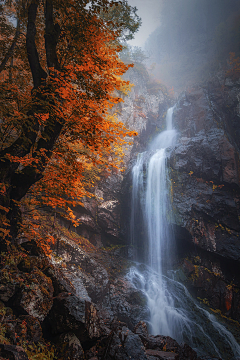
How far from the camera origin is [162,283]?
33.5 feet

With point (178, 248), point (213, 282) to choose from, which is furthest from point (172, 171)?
point (213, 282)

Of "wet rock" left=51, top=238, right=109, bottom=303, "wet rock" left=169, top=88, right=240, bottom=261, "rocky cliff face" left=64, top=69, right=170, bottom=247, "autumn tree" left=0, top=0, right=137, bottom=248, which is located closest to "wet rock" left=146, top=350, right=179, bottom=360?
"wet rock" left=51, top=238, right=109, bottom=303

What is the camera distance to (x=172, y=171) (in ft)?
44.0

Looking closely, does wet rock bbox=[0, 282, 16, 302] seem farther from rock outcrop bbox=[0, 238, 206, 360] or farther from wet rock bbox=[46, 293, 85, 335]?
wet rock bbox=[46, 293, 85, 335]

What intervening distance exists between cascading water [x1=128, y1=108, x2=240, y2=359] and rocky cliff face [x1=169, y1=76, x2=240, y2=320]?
3.40 feet

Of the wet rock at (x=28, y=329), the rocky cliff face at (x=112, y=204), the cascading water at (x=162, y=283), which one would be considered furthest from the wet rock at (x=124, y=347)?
the rocky cliff face at (x=112, y=204)

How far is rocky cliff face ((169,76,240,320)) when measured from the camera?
32.8ft

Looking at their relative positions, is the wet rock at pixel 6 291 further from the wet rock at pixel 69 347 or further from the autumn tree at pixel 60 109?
the wet rock at pixel 69 347

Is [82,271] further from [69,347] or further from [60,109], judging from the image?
[60,109]

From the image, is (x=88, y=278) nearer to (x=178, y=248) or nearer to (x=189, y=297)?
(x=189, y=297)

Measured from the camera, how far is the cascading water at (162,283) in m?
7.20

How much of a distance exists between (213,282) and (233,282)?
1208 millimetres

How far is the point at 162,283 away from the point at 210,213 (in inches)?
224

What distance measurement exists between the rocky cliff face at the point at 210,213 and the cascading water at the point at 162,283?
104 centimetres
